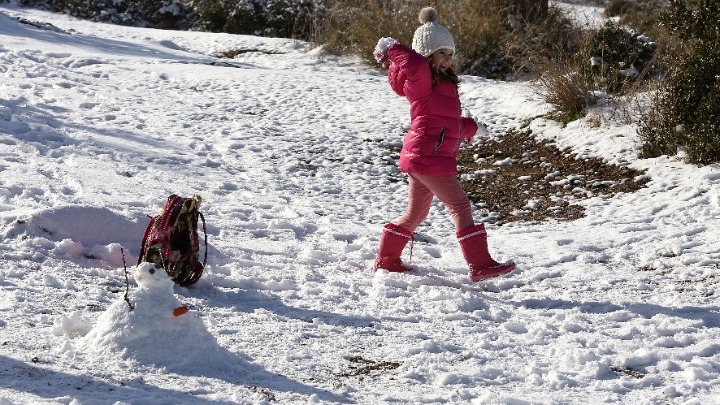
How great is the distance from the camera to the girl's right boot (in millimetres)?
5289

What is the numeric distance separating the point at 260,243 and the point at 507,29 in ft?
21.9

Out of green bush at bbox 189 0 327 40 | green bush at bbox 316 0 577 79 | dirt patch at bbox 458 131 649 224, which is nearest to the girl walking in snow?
dirt patch at bbox 458 131 649 224

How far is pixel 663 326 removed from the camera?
14.1 feet

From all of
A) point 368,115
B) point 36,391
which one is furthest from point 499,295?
point 368,115

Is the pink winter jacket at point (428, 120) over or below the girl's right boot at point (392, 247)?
over

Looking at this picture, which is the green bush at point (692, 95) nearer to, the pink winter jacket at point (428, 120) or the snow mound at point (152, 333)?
the pink winter jacket at point (428, 120)

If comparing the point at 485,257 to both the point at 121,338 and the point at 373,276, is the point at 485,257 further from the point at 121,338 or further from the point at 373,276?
the point at 121,338

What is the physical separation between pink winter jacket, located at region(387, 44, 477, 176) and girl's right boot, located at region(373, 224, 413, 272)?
0.37 meters

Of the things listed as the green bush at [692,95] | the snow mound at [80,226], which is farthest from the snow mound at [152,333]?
the green bush at [692,95]

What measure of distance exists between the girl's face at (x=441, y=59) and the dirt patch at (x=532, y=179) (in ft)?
6.38

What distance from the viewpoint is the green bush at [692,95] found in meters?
6.62

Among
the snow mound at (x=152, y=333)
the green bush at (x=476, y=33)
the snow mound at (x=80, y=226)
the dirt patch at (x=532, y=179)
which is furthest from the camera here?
the green bush at (x=476, y=33)

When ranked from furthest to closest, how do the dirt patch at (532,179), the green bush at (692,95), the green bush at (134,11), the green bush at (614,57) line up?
the green bush at (134,11), the green bush at (614,57), the dirt patch at (532,179), the green bush at (692,95)

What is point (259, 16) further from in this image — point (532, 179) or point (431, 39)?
point (431, 39)
